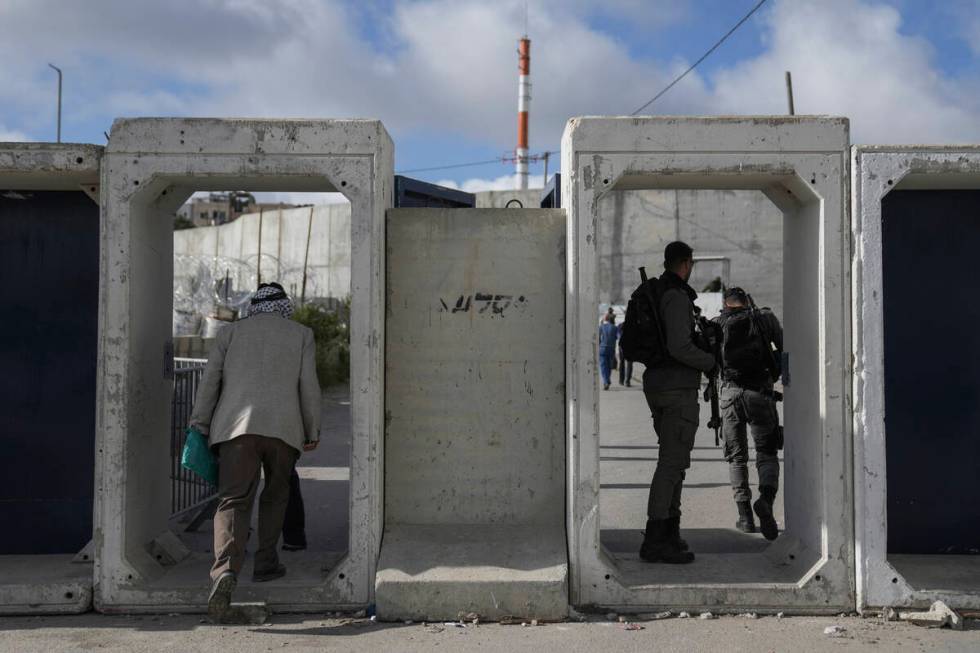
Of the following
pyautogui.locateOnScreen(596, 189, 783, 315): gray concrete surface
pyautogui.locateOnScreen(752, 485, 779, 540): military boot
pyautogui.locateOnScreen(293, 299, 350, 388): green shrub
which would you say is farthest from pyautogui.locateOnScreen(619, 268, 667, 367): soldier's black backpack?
pyautogui.locateOnScreen(596, 189, 783, 315): gray concrete surface

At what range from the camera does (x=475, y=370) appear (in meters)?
5.66

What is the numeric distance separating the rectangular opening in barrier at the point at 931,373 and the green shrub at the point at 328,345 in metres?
13.3

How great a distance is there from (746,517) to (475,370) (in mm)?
2532

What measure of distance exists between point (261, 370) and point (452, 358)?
1173 mm

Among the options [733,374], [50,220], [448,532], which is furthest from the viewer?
[733,374]

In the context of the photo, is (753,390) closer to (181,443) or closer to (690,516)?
(690,516)

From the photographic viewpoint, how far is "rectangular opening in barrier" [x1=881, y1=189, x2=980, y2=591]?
5.86 m

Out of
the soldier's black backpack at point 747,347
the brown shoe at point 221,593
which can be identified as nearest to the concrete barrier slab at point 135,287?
the brown shoe at point 221,593

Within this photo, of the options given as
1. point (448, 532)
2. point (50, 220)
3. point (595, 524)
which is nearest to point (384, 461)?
point (448, 532)

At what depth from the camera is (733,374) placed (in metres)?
6.64

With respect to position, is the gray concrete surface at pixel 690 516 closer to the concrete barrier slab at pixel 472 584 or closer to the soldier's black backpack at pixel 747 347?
the concrete barrier slab at pixel 472 584

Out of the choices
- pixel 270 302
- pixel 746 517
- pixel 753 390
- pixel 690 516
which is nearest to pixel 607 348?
pixel 690 516

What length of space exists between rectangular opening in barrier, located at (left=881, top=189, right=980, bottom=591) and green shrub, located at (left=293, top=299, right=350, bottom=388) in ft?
43.5

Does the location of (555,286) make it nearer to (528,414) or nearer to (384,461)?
(528,414)
